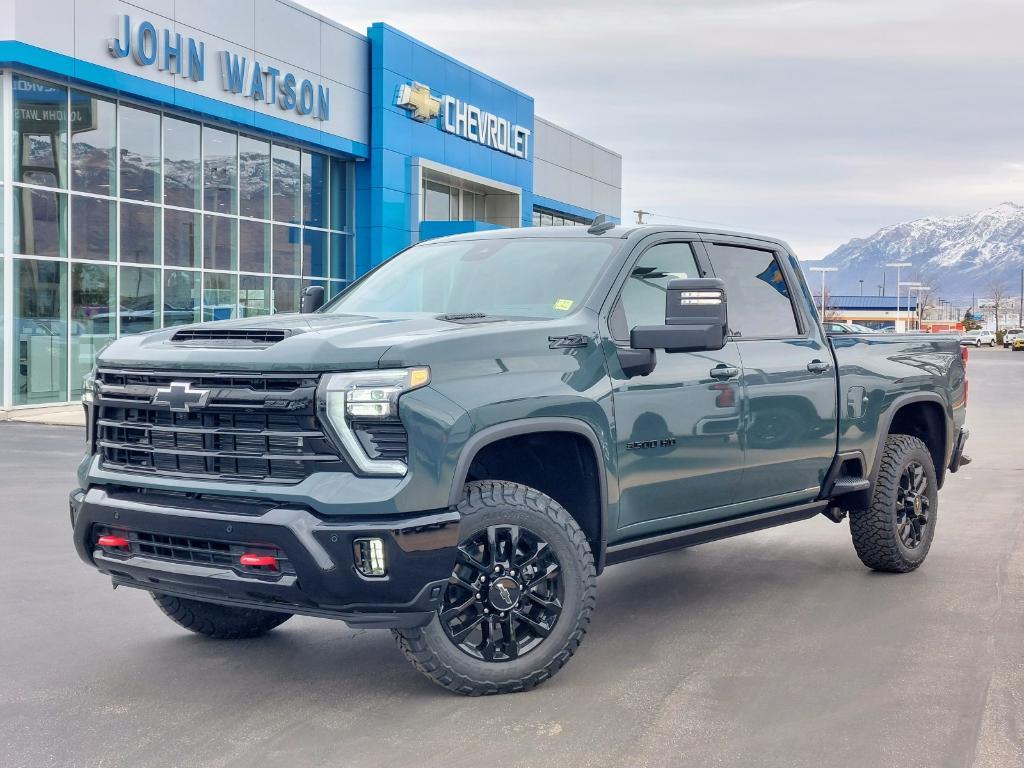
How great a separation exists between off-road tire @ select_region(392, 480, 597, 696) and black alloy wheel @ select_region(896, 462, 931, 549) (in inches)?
126

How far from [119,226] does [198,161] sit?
9.74 feet

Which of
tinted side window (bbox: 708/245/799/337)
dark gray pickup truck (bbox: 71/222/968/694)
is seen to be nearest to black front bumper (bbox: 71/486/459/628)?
dark gray pickup truck (bbox: 71/222/968/694)

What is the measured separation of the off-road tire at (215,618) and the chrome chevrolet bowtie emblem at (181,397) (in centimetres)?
129

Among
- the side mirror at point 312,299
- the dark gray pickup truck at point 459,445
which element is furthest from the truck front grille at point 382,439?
the side mirror at point 312,299

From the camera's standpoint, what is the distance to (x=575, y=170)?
1950 inches

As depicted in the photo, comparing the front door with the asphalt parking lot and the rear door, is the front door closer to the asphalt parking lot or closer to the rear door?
the rear door

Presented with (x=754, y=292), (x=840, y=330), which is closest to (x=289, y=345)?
(x=754, y=292)

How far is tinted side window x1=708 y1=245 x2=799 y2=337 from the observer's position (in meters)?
6.66

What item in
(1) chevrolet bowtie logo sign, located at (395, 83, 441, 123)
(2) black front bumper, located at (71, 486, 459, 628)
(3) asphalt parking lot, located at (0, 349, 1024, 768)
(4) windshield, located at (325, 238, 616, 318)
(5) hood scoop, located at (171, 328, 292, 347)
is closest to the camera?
(3) asphalt parking lot, located at (0, 349, 1024, 768)

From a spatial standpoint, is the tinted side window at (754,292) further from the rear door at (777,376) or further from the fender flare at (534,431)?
the fender flare at (534,431)

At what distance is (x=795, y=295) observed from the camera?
718cm

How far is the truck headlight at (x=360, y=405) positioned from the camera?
15.2 feet

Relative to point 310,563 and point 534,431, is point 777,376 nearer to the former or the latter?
point 534,431

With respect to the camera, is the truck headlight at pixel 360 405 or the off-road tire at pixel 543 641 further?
the off-road tire at pixel 543 641
